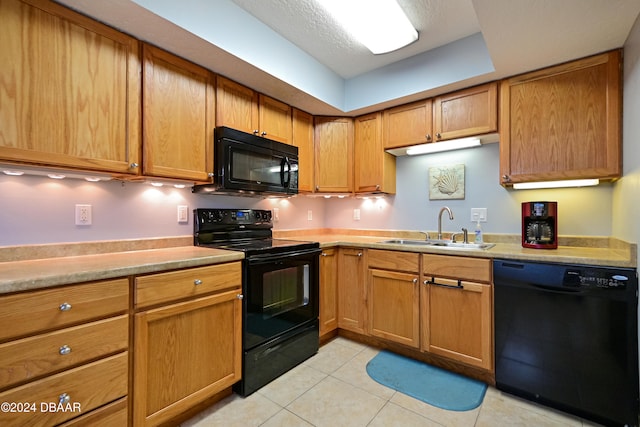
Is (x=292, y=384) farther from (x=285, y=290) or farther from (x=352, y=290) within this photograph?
(x=352, y=290)

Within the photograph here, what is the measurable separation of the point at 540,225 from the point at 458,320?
890 mm

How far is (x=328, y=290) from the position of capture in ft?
8.35

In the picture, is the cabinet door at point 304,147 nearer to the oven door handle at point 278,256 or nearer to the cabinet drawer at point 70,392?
the oven door handle at point 278,256

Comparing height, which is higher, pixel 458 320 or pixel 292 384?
pixel 458 320

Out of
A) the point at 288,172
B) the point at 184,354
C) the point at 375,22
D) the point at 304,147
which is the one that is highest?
the point at 375,22

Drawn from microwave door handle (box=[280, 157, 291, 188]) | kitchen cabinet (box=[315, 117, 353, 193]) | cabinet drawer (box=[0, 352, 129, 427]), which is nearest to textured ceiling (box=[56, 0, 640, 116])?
kitchen cabinet (box=[315, 117, 353, 193])

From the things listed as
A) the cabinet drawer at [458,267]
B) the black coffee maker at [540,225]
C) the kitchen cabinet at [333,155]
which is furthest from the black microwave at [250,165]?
the black coffee maker at [540,225]

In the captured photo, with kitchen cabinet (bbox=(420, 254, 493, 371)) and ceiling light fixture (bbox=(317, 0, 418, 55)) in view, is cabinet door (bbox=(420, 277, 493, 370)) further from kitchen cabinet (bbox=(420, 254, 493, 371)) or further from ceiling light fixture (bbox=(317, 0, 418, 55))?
ceiling light fixture (bbox=(317, 0, 418, 55))

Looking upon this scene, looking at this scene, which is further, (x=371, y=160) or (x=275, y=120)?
(x=371, y=160)

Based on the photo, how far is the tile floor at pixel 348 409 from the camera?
1605 mm

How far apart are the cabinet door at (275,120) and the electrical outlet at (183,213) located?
83 cm

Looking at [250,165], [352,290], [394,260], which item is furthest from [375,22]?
[352,290]

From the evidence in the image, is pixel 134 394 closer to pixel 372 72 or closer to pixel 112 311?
pixel 112 311

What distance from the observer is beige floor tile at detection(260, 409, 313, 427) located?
5.19 ft
